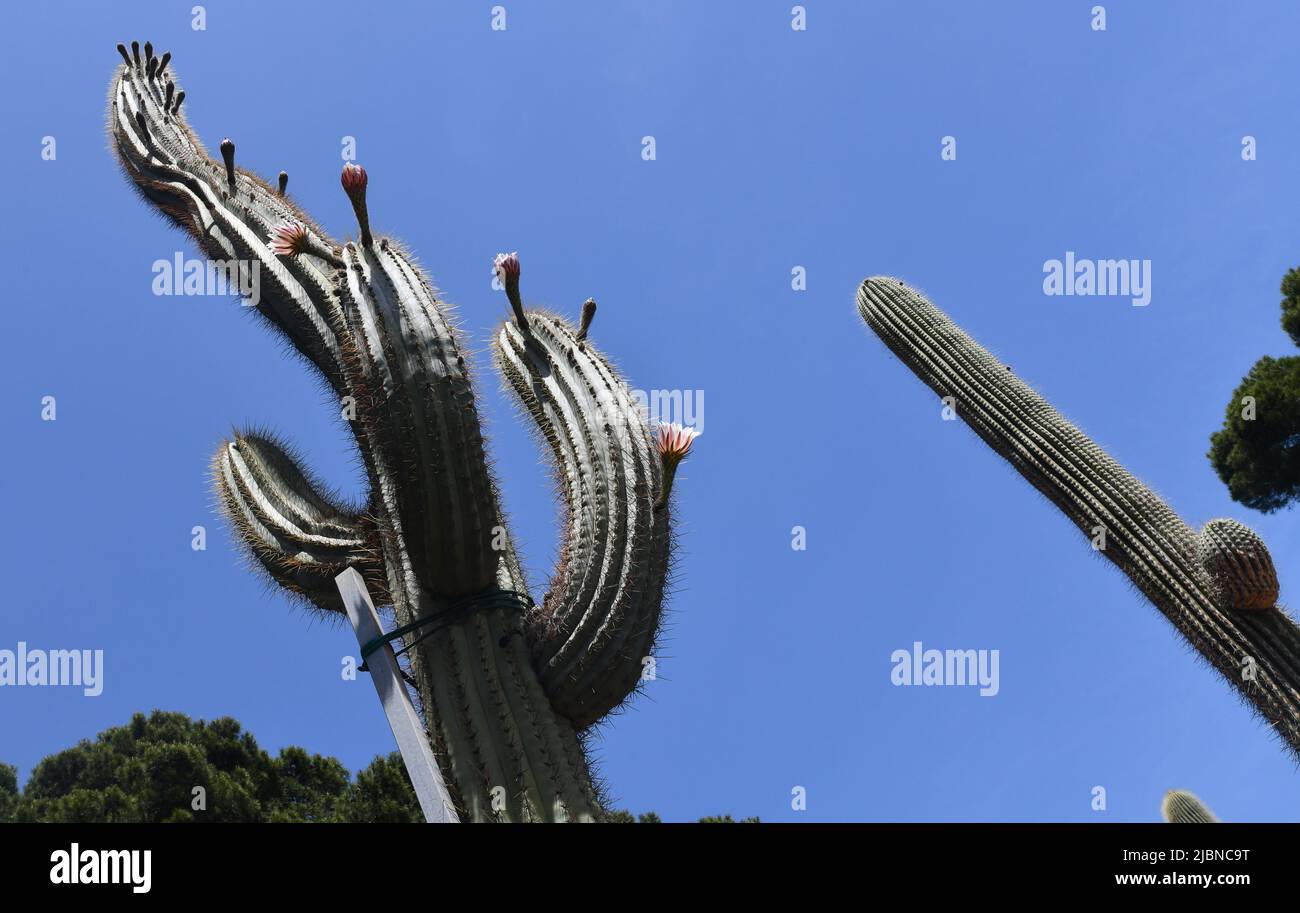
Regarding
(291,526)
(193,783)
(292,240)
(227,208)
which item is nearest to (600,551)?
(291,526)

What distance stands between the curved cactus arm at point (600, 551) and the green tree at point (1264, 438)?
9308 millimetres

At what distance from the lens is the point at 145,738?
625 inches

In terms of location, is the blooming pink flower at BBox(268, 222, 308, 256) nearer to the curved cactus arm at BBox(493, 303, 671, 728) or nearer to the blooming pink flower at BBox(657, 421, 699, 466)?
the curved cactus arm at BBox(493, 303, 671, 728)

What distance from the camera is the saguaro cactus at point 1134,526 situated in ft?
21.2

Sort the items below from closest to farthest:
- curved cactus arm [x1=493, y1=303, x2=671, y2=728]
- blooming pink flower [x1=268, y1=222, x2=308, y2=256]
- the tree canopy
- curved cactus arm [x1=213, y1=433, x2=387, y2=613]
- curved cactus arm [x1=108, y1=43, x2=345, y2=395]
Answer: curved cactus arm [x1=493, y1=303, x2=671, y2=728]
blooming pink flower [x1=268, y1=222, x2=308, y2=256]
curved cactus arm [x1=213, y1=433, x2=387, y2=613]
curved cactus arm [x1=108, y1=43, x2=345, y2=395]
the tree canopy

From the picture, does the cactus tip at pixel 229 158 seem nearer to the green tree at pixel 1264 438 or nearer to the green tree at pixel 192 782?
the green tree at pixel 192 782

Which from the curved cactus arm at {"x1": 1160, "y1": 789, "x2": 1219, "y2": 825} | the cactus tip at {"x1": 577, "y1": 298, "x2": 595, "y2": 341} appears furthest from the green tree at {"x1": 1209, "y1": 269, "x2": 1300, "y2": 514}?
the cactus tip at {"x1": 577, "y1": 298, "x2": 595, "y2": 341}

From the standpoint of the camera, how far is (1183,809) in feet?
29.9

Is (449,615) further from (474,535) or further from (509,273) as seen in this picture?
(509,273)

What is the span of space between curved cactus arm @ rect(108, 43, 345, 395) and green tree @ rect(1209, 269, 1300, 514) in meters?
10.2

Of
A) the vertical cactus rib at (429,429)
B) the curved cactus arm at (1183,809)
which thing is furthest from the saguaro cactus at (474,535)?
the curved cactus arm at (1183,809)

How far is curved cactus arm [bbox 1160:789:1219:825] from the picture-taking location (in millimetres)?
9070

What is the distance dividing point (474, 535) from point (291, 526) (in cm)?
132
